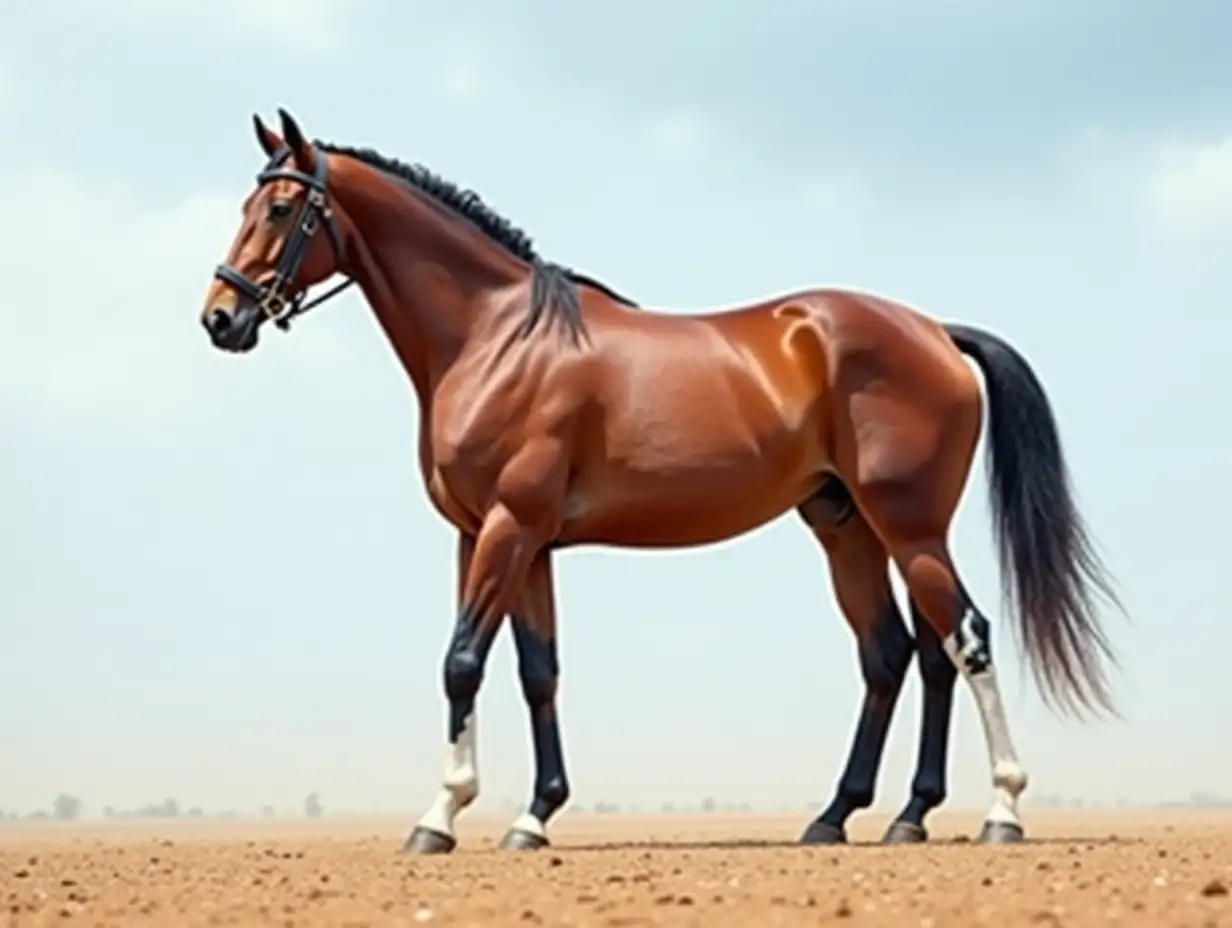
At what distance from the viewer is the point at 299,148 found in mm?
8805

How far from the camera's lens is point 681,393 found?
8812mm

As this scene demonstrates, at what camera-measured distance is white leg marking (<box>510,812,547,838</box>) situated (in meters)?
8.52

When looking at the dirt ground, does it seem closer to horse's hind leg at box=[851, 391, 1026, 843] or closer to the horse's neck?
horse's hind leg at box=[851, 391, 1026, 843]

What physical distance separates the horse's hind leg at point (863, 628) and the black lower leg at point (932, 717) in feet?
0.73

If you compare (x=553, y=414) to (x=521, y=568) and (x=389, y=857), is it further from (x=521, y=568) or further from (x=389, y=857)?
(x=389, y=857)

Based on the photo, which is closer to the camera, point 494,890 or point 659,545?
point 494,890

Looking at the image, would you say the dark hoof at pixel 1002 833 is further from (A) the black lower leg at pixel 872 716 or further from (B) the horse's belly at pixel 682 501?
(B) the horse's belly at pixel 682 501

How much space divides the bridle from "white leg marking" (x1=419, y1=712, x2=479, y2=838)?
225 centimetres

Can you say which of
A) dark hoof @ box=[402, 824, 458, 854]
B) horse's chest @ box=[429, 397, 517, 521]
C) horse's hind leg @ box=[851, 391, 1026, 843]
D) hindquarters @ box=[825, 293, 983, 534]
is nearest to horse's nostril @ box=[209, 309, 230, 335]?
horse's chest @ box=[429, 397, 517, 521]

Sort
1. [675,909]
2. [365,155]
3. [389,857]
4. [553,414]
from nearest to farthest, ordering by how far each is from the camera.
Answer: [675,909]
[389,857]
[553,414]
[365,155]

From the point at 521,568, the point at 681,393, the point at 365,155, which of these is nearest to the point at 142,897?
the point at 521,568

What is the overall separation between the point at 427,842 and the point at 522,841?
0.50 meters

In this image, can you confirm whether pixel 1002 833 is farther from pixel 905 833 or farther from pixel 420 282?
pixel 420 282

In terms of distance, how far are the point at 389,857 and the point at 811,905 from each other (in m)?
3.11
